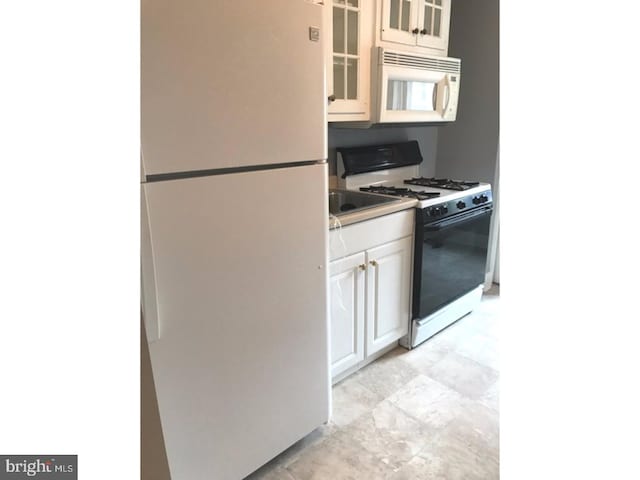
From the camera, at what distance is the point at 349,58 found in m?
2.22

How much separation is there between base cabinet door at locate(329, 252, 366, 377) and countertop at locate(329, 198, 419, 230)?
0.61 ft

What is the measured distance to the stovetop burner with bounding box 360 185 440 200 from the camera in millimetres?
2422

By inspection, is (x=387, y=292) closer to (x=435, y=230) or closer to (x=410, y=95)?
(x=435, y=230)

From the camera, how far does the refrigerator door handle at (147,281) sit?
1.09 meters

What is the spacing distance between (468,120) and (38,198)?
3.24 m

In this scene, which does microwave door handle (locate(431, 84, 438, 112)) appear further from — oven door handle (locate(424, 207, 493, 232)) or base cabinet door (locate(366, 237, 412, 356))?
base cabinet door (locate(366, 237, 412, 356))

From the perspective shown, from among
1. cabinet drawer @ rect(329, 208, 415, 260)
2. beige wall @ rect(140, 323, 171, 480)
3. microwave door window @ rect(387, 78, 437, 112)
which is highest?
microwave door window @ rect(387, 78, 437, 112)

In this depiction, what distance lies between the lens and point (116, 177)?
0.68 meters

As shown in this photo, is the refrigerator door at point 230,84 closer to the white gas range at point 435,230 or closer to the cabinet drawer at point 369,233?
the cabinet drawer at point 369,233

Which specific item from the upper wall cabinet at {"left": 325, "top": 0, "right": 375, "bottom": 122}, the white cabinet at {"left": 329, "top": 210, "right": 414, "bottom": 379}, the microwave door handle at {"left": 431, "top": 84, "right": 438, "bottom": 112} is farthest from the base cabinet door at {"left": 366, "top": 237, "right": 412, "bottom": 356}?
the microwave door handle at {"left": 431, "top": 84, "right": 438, "bottom": 112}

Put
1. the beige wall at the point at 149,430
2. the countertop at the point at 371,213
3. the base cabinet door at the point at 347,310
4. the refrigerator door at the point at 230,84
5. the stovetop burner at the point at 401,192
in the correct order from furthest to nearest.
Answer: the stovetop burner at the point at 401,192 < the base cabinet door at the point at 347,310 < the countertop at the point at 371,213 < the beige wall at the point at 149,430 < the refrigerator door at the point at 230,84

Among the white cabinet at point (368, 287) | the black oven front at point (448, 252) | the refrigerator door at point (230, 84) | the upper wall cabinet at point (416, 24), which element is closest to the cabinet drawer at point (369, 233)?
the white cabinet at point (368, 287)
